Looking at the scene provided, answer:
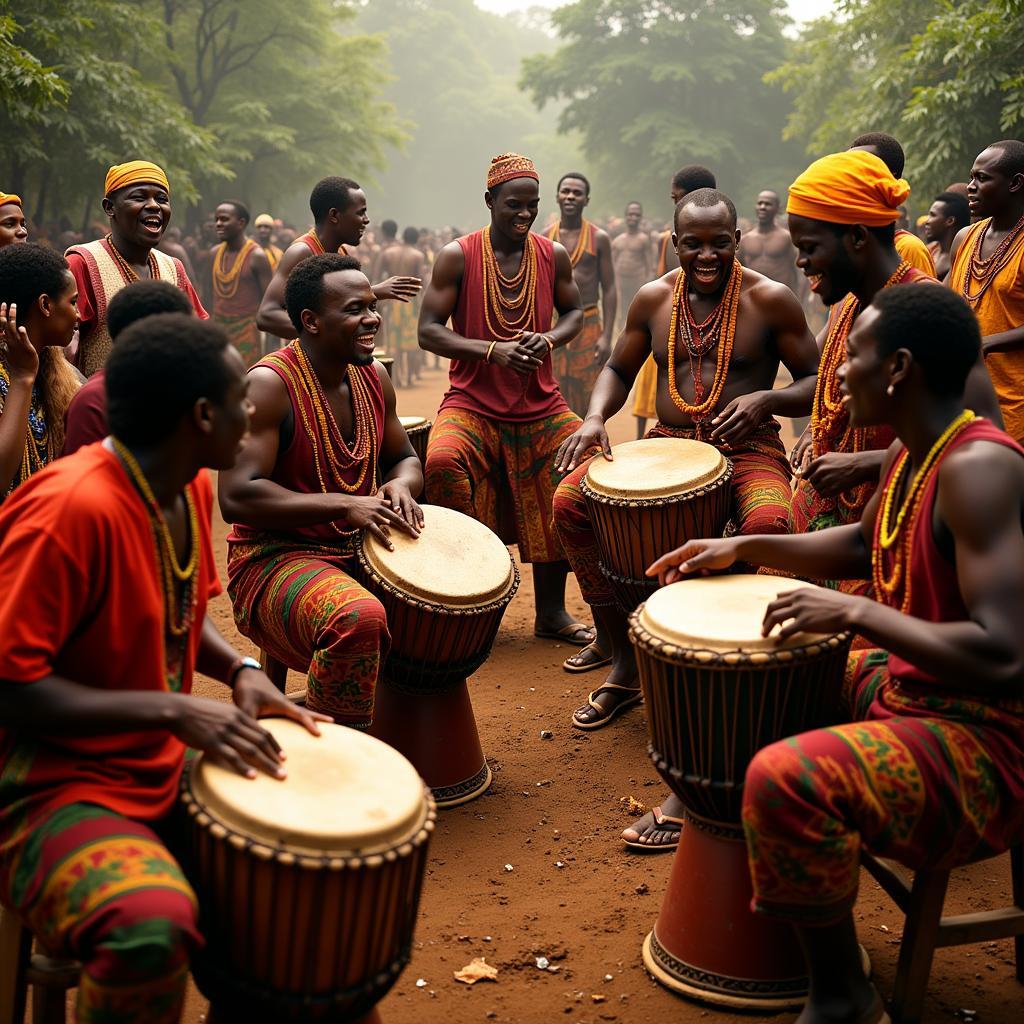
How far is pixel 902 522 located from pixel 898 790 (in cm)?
67

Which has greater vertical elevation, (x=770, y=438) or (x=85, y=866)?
(x=770, y=438)

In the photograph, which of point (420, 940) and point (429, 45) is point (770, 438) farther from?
point (429, 45)

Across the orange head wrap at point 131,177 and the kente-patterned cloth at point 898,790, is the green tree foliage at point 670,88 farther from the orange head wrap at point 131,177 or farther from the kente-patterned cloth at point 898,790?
the kente-patterned cloth at point 898,790

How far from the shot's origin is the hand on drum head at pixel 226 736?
259 cm

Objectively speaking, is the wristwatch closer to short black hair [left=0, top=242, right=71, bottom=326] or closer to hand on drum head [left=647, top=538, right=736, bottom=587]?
hand on drum head [left=647, top=538, right=736, bottom=587]

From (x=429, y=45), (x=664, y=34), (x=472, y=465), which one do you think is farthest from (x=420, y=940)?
(x=429, y=45)

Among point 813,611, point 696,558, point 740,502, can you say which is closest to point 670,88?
point 740,502

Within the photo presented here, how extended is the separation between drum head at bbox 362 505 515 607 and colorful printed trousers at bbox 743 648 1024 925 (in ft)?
5.82

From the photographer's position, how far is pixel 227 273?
12.1 metres

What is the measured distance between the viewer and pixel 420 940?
12.1 ft

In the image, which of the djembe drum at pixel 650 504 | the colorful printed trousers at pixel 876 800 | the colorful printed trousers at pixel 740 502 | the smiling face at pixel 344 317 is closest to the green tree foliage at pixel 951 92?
the colorful printed trousers at pixel 740 502

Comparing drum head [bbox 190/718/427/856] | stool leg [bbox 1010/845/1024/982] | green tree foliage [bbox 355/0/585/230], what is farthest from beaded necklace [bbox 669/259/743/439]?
green tree foliage [bbox 355/0/585/230]

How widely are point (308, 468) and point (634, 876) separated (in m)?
1.87

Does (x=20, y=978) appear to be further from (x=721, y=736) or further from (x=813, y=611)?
(x=813, y=611)
